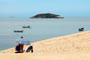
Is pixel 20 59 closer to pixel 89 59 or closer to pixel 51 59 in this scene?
pixel 51 59

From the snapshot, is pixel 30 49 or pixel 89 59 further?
pixel 30 49

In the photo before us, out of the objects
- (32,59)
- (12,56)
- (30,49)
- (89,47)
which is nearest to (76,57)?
(32,59)

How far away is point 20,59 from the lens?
486 inches

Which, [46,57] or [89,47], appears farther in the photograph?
[89,47]

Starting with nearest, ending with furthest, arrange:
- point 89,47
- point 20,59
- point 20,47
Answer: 1. point 20,59
2. point 20,47
3. point 89,47

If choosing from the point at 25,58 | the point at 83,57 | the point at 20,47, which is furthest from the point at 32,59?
the point at 20,47

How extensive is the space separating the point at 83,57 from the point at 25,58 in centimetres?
269

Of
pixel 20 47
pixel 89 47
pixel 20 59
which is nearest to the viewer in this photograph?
pixel 20 59

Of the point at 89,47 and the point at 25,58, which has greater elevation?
A: the point at 25,58

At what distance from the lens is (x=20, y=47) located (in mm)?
16797

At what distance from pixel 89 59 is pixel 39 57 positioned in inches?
89.2

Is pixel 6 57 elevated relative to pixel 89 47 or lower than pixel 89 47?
elevated

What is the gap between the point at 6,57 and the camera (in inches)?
504

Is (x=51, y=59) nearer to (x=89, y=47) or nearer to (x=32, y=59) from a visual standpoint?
(x=32, y=59)
